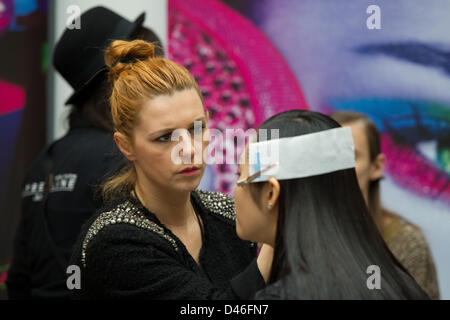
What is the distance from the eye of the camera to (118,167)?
6.23 feet

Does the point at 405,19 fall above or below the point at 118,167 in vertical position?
above

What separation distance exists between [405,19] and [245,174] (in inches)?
56.4

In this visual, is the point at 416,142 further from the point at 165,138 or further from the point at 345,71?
the point at 165,138

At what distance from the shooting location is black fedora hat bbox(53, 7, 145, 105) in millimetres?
2117

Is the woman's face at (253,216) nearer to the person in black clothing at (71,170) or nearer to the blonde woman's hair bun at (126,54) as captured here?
the blonde woman's hair bun at (126,54)

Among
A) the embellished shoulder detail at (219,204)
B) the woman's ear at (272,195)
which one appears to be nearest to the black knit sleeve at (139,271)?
the woman's ear at (272,195)

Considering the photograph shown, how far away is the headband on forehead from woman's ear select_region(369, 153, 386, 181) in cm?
104

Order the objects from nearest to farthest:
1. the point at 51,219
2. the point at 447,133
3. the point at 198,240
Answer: the point at 198,240, the point at 51,219, the point at 447,133

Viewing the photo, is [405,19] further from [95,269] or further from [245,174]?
[95,269]

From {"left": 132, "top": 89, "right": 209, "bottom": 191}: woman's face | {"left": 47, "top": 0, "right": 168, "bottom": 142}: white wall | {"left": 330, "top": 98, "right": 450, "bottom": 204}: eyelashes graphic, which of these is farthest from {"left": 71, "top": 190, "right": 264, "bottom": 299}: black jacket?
{"left": 47, "top": 0, "right": 168, "bottom": 142}: white wall

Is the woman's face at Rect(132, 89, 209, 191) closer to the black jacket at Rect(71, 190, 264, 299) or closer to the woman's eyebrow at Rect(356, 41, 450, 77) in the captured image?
the black jacket at Rect(71, 190, 264, 299)

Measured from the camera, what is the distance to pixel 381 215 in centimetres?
243

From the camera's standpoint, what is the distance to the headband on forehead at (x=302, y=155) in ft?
4.50
